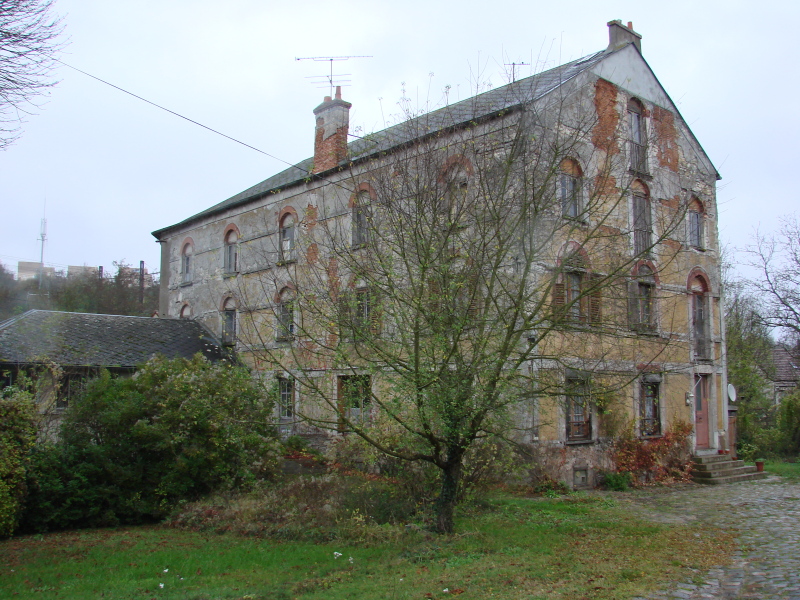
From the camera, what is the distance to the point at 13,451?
38.7 ft

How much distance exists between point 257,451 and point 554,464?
22.3ft

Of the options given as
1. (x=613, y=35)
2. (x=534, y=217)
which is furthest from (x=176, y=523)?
(x=613, y=35)

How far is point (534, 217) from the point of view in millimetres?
9898

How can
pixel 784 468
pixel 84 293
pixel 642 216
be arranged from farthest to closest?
pixel 84 293, pixel 784 468, pixel 642 216

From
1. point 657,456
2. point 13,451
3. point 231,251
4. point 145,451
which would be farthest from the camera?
point 231,251

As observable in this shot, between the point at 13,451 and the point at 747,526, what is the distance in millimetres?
12873

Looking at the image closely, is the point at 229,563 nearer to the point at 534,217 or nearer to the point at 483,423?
the point at 483,423

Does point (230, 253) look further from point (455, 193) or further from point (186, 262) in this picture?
point (455, 193)

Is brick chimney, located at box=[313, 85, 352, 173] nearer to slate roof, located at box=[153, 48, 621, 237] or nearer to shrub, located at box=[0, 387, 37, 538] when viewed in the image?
slate roof, located at box=[153, 48, 621, 237]

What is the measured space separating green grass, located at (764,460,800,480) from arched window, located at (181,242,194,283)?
2152cm

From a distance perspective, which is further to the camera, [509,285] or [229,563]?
[509,285]

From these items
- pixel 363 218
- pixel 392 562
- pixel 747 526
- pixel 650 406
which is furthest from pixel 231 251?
pixel 747 526

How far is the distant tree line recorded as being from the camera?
4091 centimetres

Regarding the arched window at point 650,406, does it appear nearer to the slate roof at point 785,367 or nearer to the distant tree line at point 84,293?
the slate roof at point 785,367
